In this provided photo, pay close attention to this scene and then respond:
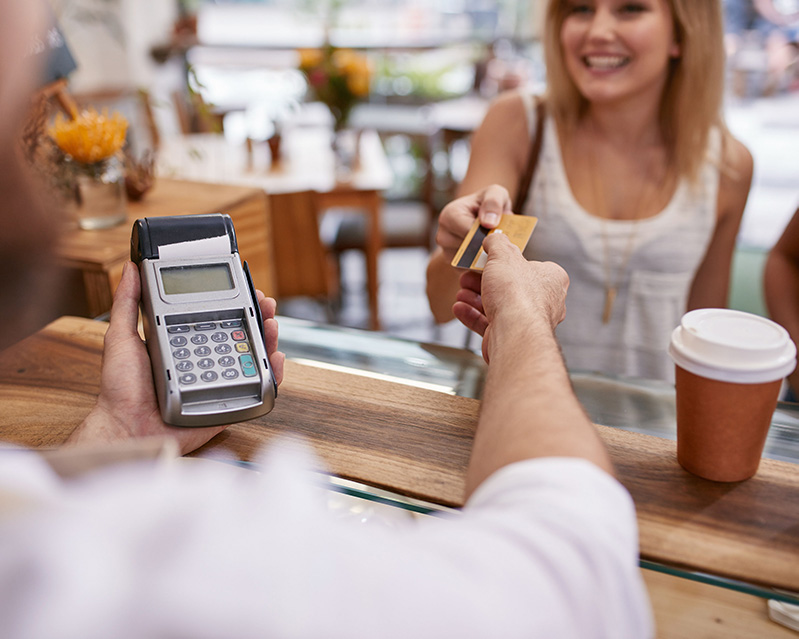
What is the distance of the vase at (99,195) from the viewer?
142 cm

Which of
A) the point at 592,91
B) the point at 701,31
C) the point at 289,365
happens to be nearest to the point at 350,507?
the point at 289,365

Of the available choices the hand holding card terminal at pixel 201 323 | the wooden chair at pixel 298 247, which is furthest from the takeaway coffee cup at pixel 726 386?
the wooden chair at pixel 298 247

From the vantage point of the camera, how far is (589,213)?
Result: 5.25 ft

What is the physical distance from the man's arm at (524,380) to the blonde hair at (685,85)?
94 centimetres

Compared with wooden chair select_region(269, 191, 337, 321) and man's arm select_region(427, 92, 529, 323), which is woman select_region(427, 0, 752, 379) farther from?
wooden chair select_region(269, 191, 337, 321)

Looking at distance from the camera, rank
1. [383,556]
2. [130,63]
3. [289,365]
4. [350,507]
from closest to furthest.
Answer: [383,556], [350,507], [289,365], [130,63]

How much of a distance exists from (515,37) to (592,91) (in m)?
4.87

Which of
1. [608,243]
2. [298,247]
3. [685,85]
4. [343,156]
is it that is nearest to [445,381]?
[608,243]

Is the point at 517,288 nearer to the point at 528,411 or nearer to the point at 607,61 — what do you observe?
the point at 528,411

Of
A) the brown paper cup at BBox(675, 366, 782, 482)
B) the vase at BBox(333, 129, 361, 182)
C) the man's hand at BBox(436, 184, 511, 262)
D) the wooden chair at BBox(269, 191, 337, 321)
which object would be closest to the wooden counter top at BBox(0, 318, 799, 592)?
the brown paper cup at BBox(675, 366, 782, 482)

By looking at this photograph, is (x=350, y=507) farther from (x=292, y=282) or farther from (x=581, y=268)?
(x=292, y=282)

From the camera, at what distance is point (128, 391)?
746 mm

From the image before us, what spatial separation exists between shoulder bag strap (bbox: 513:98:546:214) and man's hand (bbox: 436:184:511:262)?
0.51 metres

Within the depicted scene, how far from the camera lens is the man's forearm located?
0.51 metres
